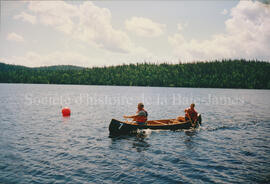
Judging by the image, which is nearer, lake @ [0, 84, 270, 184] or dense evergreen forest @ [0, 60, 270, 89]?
lake @ [0, 84, 270, 184]

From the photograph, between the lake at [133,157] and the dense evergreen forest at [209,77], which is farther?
the dense evergreen forest at [209,77]

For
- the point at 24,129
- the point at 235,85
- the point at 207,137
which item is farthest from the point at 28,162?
the point at 235,85

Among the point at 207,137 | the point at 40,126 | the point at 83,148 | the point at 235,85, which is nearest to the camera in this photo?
the point at 83,148

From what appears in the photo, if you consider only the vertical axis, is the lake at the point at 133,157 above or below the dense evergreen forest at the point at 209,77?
below

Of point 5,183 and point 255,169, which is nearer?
point 5,183

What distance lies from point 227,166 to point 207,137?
7.16 m

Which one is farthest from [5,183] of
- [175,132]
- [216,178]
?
[175,132]

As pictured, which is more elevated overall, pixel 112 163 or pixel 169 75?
pixel 169 75

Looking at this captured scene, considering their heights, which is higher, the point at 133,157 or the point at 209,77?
the point at 209,77

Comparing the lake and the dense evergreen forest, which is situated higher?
the dense evergreen forest

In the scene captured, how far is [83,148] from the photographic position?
50.0ft

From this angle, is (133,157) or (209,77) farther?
(209,77)

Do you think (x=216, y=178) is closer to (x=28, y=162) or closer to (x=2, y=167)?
(x=28, y=162)

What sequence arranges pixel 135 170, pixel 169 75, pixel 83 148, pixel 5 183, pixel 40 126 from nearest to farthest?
1. pixel 5 183
2. pixel 135 170
3. pixel 83 148
4. pixel 40 126
5. pixel 169 75
